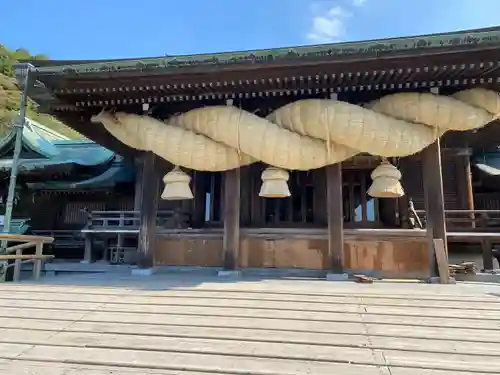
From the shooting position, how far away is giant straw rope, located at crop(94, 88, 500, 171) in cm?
500

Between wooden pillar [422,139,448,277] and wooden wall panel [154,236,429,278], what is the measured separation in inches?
9.9

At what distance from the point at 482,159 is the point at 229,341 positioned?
1024cm

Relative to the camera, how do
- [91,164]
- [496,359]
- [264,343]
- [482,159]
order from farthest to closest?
1. [91,164]
2. [482,159]
3. [264,343]
4. [496,359]

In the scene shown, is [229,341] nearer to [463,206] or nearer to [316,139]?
[316,139]

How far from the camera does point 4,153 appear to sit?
1186cm

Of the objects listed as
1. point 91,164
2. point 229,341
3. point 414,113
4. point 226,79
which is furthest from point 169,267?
point 91,164

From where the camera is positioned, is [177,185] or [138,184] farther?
[138,184]

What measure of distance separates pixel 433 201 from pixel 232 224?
3.12m

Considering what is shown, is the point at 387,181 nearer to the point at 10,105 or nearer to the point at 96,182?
the point at 96,182

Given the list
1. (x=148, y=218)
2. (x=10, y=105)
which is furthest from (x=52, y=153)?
(x=10, y=105)

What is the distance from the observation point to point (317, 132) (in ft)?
16.9

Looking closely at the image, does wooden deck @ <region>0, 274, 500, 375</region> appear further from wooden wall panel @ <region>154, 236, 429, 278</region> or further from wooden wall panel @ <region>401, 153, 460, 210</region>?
wooden wall panel @ <region>401, 153, 460, 210</region>

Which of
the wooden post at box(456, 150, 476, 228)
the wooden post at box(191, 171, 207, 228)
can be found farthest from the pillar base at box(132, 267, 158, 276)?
the wooden post at box(456, 150, 476, 228)

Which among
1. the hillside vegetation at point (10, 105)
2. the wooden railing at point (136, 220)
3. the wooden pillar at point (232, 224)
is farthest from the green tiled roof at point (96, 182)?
the hillside vegetation at point (10, 105)
